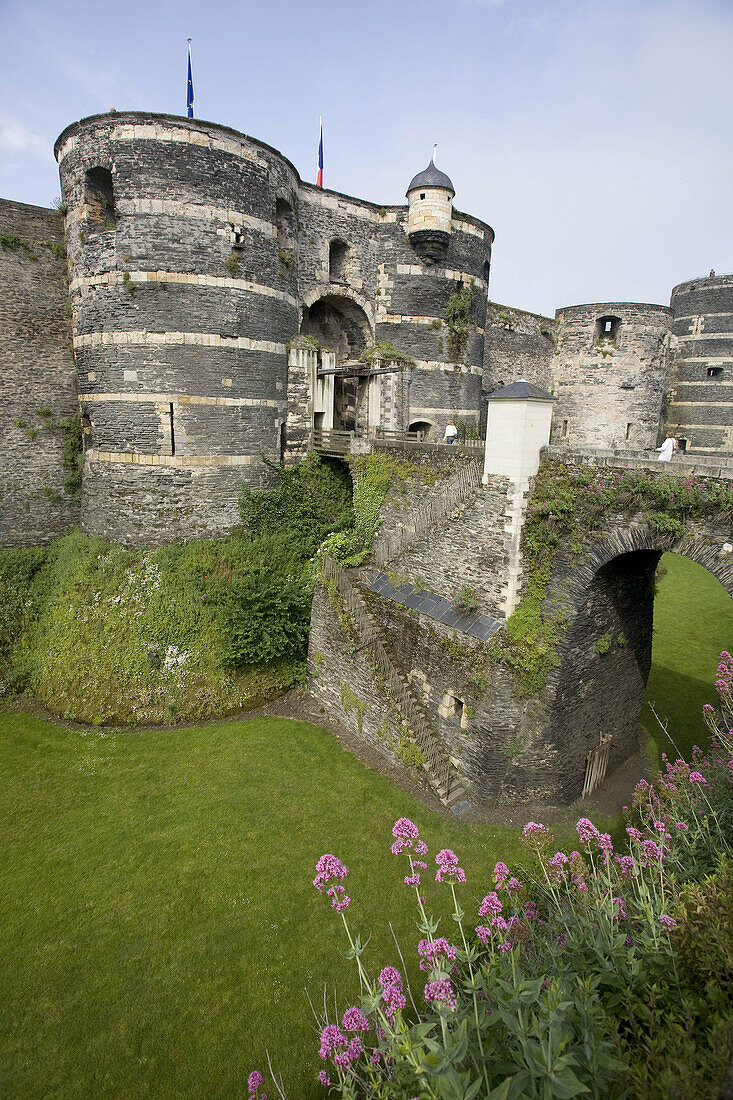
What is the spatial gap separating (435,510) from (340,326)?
34.5ft

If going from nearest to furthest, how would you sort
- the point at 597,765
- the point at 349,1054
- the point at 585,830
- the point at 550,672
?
the point at 349,1054 → the point at 585,830 → the point at 550,672 → the point at 597,765

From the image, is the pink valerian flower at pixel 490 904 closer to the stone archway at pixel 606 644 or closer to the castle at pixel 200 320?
the stone archway at pixel 606 644

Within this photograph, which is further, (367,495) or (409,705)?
(367,495)

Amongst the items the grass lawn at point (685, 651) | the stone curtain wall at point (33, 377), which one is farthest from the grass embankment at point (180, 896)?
the stone curtain wall at point (33, 377)

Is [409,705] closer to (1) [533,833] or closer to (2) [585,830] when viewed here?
(1) [533,833]

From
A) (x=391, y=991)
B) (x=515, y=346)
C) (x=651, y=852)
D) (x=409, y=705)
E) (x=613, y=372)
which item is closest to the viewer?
(x=391, y=991)

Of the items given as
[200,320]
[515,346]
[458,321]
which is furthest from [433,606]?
[515,346]

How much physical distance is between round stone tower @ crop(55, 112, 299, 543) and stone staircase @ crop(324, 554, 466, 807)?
13.7 ft

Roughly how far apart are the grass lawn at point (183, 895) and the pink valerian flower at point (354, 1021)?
3685 mm

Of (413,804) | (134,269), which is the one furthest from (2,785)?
(134,269)

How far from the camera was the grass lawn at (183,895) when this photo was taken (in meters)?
6.00

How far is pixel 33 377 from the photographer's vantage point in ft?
46.1

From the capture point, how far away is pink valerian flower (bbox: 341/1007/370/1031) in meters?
2.99

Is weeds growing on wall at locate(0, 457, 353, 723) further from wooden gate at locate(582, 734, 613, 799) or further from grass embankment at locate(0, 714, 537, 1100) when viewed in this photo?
wooden gate at locate(582, 734, 613, 799)
